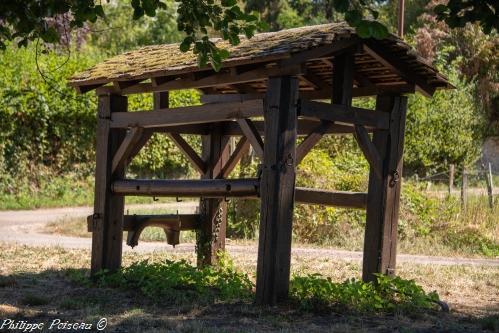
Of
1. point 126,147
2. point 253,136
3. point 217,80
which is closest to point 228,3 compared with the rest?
point 253,136

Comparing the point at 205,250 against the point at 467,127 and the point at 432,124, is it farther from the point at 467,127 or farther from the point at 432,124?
the point at 467,127

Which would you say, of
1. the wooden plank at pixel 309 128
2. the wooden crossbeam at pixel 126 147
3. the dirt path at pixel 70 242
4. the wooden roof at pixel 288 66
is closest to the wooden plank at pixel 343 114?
the wooden plank at pixel 309 128

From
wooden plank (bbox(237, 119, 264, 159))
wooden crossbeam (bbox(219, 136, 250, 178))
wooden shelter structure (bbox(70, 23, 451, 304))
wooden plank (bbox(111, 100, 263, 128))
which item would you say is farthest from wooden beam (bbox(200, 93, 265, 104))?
wooden crossbeam (bbox(219, 136, 250, 178))

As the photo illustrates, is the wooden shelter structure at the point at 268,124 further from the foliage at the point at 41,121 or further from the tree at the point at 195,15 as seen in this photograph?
the foliage at the point at 41,121

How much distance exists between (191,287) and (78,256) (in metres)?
3.52

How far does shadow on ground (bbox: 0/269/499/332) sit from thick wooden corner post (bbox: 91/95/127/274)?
3.32 ft

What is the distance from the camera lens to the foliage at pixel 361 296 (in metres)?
7.94

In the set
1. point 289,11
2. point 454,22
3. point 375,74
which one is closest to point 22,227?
point 375,74

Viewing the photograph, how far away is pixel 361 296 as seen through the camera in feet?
26.5

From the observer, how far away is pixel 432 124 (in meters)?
24.7

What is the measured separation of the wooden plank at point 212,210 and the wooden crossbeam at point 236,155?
8 cm

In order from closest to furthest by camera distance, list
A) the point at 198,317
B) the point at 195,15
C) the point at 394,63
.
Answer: the point at 195,15 < the point at 198,317 < the point at 394,63

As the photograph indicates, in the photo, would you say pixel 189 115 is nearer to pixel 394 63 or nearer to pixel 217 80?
pixel 217 80

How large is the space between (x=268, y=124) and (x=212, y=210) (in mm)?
2848
